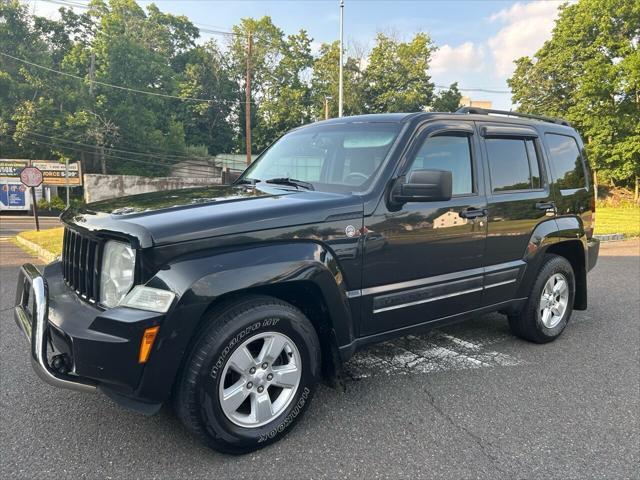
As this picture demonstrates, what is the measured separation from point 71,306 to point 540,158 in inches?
152

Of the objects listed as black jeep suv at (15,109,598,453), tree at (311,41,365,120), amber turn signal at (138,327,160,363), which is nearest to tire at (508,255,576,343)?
black jeep suv at (15,109,598,453)

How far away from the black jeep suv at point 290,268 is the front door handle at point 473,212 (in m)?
0.01

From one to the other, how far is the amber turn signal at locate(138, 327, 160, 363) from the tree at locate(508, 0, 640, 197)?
1306 inches

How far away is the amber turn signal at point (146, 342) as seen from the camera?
2189mm

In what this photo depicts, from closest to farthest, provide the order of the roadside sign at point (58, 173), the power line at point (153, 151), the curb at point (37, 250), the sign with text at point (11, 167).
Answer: the curb at point (37, 250) < the sign with text at point (11, 167) < the roadside sign at point (58, 173) < the power line at point (153, 151)

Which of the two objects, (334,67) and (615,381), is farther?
(334,67)

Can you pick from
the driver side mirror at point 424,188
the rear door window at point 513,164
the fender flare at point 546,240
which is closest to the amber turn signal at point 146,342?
the driver side mirror at point 424,188

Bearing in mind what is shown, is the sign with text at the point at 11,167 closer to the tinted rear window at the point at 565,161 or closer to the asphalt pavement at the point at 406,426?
the asphalt pavement at the point at 406,426

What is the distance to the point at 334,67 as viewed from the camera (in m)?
46.8

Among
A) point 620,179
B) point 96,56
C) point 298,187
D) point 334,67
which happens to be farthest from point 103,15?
point 298,187

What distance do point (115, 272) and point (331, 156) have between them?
5.84ft

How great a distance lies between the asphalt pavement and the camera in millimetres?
2469

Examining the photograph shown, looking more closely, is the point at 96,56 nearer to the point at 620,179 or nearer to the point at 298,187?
the point at 620,179

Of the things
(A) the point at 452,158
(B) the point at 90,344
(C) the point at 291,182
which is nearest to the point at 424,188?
(A) the point at 452,158
